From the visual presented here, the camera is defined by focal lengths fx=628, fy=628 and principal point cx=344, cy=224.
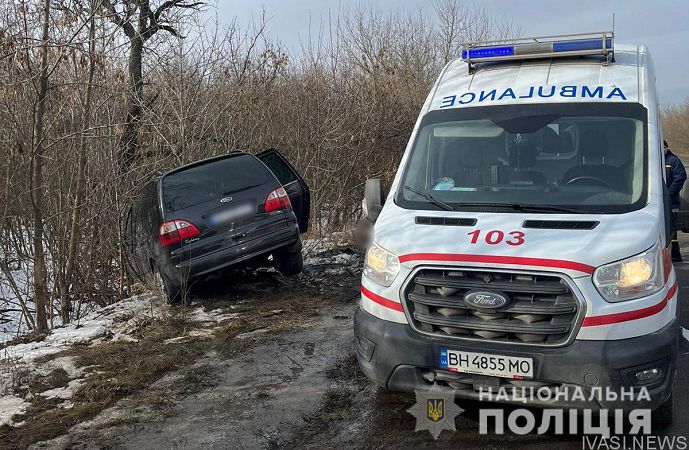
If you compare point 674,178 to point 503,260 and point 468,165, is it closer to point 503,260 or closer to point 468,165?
point 468,165

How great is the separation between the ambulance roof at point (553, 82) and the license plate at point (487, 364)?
2.11 metres

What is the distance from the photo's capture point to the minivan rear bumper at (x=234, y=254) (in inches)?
276

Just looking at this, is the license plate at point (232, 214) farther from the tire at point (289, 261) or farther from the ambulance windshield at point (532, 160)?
the ambulance windshield at point (532, 160)

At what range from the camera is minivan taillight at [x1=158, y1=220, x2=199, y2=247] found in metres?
6.99

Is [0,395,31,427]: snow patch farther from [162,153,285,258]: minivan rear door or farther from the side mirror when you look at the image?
the side mirror

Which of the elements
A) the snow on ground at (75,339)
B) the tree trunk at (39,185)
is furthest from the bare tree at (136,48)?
the snow on ground at (75,339)

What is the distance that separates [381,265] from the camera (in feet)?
13.0

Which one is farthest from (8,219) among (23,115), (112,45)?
(112,45)

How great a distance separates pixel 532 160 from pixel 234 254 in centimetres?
378

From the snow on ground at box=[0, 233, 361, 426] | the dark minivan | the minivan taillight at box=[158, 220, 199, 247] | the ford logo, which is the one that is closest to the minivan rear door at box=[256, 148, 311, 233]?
the dark minivan

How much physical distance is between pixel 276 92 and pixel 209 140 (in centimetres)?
317

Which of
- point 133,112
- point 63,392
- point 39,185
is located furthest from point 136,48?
point 63,392
